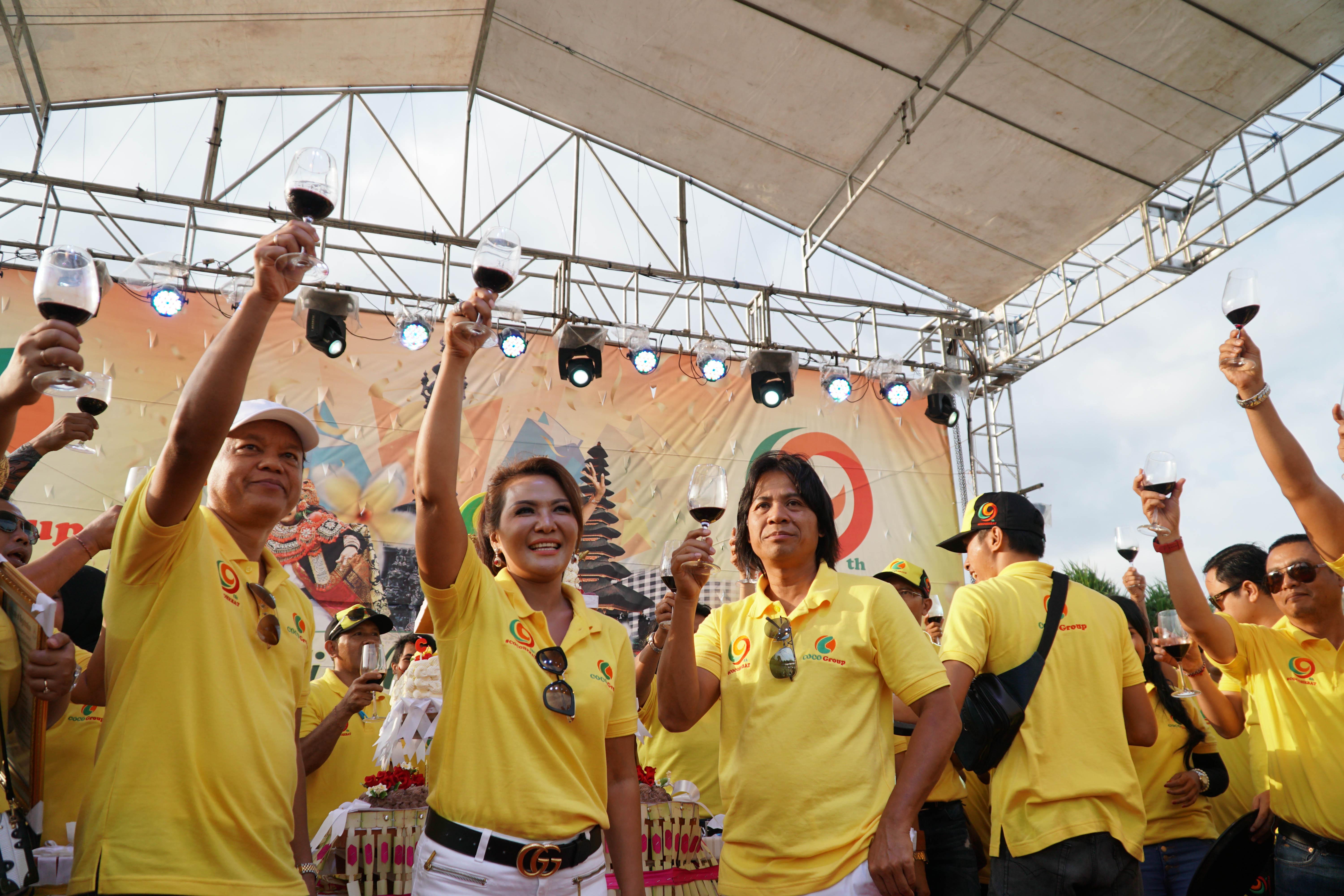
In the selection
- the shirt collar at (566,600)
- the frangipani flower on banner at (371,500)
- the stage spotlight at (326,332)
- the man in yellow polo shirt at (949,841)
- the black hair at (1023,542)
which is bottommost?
the man in yellow polo shirt at (949,841)

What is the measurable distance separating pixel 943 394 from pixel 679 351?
2.75 m

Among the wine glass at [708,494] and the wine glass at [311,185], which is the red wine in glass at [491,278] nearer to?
the wine glass at [311,185]

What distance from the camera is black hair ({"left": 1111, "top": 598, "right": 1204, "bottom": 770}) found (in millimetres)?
3494

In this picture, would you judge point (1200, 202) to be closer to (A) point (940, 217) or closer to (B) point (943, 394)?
(A) point (940, 217)

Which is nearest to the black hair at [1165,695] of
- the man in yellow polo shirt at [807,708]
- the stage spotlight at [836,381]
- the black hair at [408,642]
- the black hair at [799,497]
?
the black hair at [799,497]

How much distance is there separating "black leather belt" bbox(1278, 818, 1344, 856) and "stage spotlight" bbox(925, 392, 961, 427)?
263 inches

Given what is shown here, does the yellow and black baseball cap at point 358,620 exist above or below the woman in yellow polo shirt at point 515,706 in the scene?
above

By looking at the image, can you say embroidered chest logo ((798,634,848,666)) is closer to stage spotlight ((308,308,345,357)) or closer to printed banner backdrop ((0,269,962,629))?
printed banner backdrop ((0,269,962,629))

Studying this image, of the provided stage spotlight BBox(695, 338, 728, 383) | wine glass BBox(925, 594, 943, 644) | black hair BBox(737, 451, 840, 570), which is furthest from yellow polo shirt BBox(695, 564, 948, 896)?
stage spotlight BBox(695, 338, 728, 383)

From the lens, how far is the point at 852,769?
2096mm

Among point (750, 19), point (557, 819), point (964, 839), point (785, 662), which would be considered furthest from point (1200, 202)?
point (557, 819)

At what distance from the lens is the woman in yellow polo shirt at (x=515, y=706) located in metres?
1.88

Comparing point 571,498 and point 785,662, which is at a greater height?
point 571,498

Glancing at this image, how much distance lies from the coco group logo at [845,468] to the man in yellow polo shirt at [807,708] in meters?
6.48
